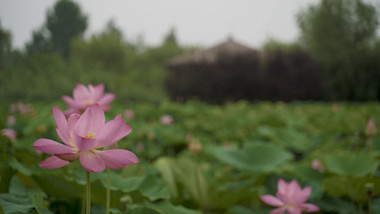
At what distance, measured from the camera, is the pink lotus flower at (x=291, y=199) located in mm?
791

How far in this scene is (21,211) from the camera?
0.56 meters

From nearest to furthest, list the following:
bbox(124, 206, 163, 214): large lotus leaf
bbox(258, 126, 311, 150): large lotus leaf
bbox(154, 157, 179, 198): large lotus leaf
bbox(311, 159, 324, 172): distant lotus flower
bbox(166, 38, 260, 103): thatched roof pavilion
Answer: bbox(124, 206, 163, 214): large lotus leaf → bbox(154, 157, 179, 198): large lotus leaf → bbox(311, 159, 324, 172): distant lotus flower → bbox(258, 126, 311, 150): large lotus leaf → bbox(166, 38, 260, 103): thatched roof pavilion

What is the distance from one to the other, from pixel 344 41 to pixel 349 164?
20550 millimetres

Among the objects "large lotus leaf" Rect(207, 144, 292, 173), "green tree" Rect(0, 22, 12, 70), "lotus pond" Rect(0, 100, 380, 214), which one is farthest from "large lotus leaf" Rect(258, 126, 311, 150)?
"green tree" Rect(0, 22, 12, 70)

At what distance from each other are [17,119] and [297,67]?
36.7 feet

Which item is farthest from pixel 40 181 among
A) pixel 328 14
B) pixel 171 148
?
pixel 328 14

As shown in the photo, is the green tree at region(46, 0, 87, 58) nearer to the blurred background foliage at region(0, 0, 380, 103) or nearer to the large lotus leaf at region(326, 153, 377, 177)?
the blurred background foliage at region(0, 0, 380, 103)

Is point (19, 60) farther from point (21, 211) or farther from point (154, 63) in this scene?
point (154, 63)

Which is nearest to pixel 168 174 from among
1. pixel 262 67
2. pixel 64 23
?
pixel 262 67

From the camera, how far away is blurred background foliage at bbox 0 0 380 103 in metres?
7.98

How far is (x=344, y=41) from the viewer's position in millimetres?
19906

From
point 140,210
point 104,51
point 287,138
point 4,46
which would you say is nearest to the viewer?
point 140,210

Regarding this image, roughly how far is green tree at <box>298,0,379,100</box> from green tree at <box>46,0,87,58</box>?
59.9ft

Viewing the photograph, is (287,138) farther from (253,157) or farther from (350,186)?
(350,186)
